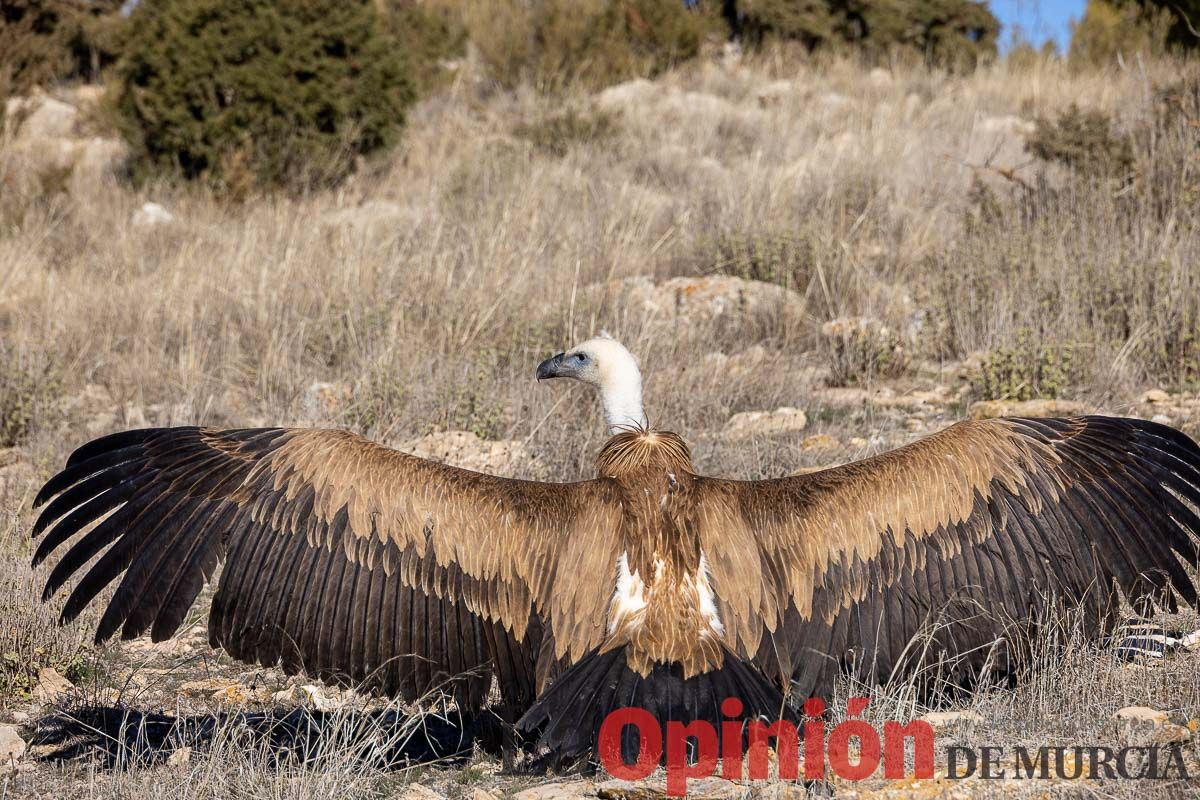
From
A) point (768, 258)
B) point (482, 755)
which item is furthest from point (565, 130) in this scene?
point (482, 755)

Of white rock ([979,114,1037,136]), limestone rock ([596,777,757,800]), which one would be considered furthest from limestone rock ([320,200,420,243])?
limestone rock ([596,777,757,800])

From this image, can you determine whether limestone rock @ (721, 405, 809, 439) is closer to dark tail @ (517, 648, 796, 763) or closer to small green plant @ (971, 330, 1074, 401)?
small green plant @ (971, 330, 1074, 401)

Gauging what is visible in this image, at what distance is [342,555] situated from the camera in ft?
12.8

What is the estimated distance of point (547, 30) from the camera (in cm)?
1733

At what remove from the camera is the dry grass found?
676cm

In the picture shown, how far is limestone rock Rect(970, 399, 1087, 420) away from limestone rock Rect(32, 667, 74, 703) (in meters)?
4.81

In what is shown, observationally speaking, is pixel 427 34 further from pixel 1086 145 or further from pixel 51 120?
pixel 1086 145

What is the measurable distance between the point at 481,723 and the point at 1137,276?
5.88 m

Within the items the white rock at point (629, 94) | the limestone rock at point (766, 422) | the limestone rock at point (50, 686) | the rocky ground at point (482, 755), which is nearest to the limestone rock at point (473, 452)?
the rocky ground at point (482, 755)

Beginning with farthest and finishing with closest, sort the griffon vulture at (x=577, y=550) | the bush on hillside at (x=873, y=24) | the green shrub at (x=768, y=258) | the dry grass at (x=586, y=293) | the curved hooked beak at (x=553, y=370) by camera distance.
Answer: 1. the bush on hillside at (x=873, y=24)
2. the green shrub at (x=768, y=258)
3. the dry grass at (x=586, y=293)
4. the curved hooked beak at (x=553, y=370)
5. the griffon vulture at (x=577, y=550)

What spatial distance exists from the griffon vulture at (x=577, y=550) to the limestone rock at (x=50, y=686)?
0.95 meters

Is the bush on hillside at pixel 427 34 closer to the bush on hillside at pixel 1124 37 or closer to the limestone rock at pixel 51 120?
the limestone rock at pixel 51 120

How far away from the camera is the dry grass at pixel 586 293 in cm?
676

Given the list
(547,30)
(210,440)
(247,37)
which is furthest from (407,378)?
(547,30)
